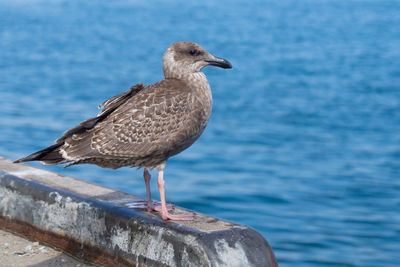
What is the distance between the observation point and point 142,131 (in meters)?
5.74

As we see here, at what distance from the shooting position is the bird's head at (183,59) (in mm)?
6016

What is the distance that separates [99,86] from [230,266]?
28.6m

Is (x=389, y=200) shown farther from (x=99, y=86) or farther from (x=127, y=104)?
(x=99, y=86)

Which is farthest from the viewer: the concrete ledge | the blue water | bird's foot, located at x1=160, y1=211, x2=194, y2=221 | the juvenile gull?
the blue water

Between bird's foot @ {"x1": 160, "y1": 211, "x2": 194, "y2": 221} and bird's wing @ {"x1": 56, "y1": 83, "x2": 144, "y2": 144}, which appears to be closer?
bird's foot @ {"x1": 160, "y1": 211, "x2": 194, "y2": 221}

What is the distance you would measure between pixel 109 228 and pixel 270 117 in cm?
2120

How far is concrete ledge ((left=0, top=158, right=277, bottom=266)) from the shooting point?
5027mm

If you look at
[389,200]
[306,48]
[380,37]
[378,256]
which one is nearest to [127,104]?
[378,256]

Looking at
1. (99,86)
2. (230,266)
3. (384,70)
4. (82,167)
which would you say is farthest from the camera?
(384,70)

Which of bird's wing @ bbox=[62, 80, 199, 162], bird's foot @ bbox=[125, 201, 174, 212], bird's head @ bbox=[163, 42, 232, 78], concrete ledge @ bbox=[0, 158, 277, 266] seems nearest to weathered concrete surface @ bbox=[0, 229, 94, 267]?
concrete ledge @ bbox=[0, 158, 277, 266]

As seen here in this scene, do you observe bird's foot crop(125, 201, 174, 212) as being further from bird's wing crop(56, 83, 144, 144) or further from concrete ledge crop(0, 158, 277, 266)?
bird's wing crop(56, 83, 144, 144)

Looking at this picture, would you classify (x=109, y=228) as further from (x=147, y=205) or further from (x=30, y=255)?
(x=30, y=255)

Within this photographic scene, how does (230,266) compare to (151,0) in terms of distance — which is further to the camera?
(151,0)

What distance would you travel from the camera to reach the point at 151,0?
102m
